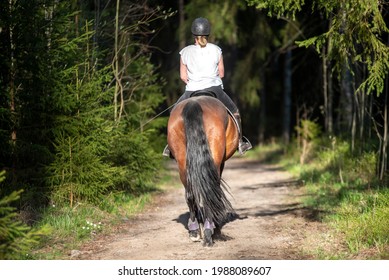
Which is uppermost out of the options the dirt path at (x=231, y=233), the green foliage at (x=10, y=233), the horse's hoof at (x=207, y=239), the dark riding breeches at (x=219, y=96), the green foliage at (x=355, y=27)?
the green foliage at (x=355, y=27)

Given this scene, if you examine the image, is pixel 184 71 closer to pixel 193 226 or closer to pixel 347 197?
pixel 193 226

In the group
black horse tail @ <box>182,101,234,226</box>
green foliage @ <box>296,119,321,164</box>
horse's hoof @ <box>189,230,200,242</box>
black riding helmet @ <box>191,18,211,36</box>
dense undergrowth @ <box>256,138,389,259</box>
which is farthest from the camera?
green foliage @ <box>296,119,321,164</box>

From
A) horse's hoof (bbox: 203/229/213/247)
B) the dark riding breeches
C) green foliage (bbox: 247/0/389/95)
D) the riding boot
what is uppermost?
green foliage (bbox: 247/0/389/95)

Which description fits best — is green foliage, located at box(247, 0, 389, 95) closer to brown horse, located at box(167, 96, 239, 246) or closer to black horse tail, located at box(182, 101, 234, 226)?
brown horse, located at box(167, 96, 239, 246)

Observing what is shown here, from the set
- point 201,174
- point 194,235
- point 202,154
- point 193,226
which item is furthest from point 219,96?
point 194,235

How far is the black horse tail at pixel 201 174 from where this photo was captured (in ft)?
23.6

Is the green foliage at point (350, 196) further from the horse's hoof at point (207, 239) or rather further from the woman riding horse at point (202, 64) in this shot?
the woman riding horse at point (202, 64)

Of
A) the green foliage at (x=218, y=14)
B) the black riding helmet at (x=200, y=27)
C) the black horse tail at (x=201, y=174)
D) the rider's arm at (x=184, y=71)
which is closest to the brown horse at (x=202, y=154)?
the black horse tail at (x=201, y=174)

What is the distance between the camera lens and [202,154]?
23.7ft

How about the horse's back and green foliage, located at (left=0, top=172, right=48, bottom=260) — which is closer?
green foliage, located at (left=0, top=172, right=48, bottom=260)

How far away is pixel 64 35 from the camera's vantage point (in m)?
9.09

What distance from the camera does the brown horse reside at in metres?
7.21

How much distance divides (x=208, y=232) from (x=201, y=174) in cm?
73

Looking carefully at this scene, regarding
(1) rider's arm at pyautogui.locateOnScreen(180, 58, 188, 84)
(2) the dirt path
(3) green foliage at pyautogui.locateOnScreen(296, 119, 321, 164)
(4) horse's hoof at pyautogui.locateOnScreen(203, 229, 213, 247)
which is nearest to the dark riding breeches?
(1) rider's arm at pyautogui.locateOnScreen(180, 58, 188, 84)
